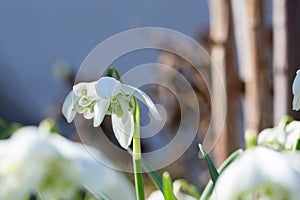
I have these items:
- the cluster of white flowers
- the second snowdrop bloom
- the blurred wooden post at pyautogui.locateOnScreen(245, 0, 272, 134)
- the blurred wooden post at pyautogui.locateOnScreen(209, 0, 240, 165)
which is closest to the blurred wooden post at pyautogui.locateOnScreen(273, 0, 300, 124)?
the blurred wooden post at pyautogui.locateOnScreen(245, 0, 272, 134)

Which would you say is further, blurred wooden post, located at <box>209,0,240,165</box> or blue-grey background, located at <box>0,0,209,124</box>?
blue-grey background, located at <box>0,0,209,124</box>

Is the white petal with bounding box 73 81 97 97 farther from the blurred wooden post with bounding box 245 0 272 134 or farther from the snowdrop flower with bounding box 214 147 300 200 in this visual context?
the blurred wooden post with bounding box 245 0 272 134

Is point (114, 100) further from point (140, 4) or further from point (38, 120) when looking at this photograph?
point (140, 4)

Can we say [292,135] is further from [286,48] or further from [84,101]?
[286,48]

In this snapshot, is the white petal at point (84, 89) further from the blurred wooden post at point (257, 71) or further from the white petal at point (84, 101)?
the blurred wooden post at point (257, 71)

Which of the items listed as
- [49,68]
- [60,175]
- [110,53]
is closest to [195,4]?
[49,68]

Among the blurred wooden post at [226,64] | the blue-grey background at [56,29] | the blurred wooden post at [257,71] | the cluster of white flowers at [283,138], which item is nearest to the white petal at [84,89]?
the cluster of white flowers at [283,138]

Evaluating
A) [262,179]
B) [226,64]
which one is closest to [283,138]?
[262,179]
